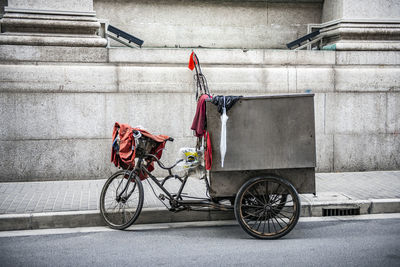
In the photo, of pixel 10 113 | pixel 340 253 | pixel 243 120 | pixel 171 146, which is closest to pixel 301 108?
pixel 243 120

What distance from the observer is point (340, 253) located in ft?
14.5

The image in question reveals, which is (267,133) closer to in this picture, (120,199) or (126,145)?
(126,145)

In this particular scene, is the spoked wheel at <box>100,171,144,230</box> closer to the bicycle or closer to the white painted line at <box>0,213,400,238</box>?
the bicycle

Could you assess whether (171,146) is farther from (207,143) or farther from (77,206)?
(207,143)

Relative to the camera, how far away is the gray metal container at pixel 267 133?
4.99 m

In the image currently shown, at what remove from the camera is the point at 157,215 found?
19.0 ft

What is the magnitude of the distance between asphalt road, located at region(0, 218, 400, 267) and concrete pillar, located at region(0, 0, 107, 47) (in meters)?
4.15

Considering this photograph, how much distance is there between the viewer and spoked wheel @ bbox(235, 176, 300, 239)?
495 centimetres

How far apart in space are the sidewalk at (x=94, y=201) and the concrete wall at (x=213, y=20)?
370 centimetres

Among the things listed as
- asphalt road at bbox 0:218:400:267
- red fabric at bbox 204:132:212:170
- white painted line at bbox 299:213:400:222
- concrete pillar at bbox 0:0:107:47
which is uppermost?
concrete pillar at bbox 0:0:107:47

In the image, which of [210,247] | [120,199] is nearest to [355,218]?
[210,247]

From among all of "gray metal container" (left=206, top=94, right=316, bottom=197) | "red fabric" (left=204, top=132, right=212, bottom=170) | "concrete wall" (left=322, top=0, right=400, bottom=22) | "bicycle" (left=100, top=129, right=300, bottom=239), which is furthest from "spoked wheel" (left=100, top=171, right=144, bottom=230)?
"concrete wall" (left=322, top=0, right=400, bottom=22)

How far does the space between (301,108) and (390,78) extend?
4831 mm

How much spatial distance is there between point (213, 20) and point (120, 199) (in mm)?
5796
